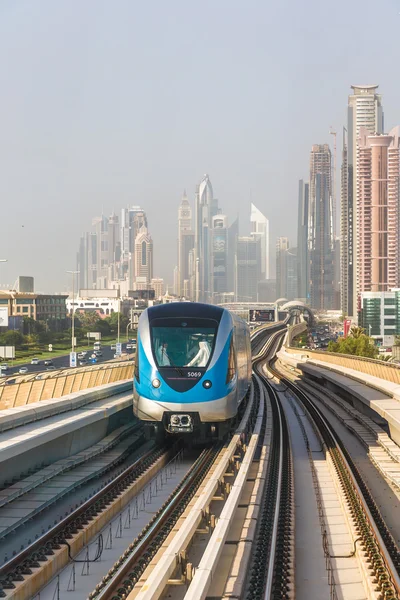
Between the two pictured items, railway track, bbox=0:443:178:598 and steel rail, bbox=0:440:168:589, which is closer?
railway track, bbox=0:443:178:598

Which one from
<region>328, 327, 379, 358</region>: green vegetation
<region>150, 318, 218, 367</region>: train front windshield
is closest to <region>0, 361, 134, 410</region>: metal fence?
<region>150, 318, 218, 367</region>: train front windshield

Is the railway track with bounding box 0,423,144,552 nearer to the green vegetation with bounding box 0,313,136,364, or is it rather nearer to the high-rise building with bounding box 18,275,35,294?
the green vegetation with bounding box 0,313,136,364

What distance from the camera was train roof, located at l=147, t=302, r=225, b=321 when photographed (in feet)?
57.9

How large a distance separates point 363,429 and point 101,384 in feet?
23.8

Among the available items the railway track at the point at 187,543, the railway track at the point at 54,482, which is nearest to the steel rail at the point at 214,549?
the railway track at the point at 187,543

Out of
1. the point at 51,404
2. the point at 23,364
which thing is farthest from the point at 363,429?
the point at 23,364

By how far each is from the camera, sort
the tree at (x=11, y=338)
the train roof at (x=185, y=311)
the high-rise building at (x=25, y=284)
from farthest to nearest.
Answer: the high-rise building at (x=25, y=284), the tree at (x=11, y=338), the train roof at (x=185, y=311)

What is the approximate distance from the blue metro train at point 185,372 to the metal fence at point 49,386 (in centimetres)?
217

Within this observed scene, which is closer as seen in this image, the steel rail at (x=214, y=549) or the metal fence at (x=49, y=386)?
the steel rail at (x=214, y=549)

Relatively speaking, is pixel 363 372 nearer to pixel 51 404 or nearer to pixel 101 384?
pixel 101 384

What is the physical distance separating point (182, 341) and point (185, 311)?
2.73 feet

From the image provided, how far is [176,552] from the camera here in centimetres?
885

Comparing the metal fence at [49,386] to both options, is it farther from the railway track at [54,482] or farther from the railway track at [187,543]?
the railway track at [187,543]

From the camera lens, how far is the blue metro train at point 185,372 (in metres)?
16.6
